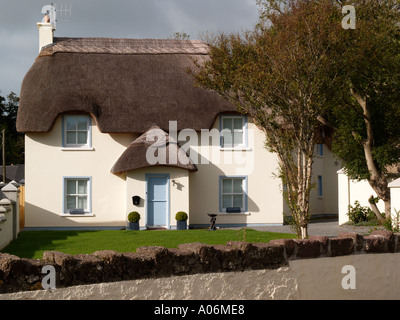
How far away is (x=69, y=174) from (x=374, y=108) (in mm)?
12193

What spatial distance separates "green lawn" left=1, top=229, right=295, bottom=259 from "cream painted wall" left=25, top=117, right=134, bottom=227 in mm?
2846

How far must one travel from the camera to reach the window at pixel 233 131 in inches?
919

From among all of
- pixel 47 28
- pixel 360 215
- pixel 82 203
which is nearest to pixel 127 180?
pixel 82 203

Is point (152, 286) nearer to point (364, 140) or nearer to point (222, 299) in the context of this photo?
point (222, 299)

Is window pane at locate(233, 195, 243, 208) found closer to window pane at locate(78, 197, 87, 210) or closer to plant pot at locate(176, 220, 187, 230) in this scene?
plant pot at locate(176, 220, 187, 230)

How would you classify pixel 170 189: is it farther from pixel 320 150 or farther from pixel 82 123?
pixel 320 150

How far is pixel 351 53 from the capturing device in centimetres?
1477

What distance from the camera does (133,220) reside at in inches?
845

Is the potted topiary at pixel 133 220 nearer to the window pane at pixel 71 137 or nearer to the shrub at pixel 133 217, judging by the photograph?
the shrub at pixel 133 217

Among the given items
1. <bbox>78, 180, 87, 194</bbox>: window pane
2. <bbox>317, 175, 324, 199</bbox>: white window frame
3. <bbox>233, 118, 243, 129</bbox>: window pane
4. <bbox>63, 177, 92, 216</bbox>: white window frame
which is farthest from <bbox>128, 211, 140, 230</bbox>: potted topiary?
<bbox>317, 175, 324, 199</bbox>: white window frame

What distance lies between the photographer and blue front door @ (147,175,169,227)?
2216 cm
